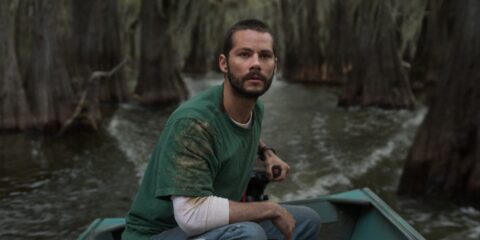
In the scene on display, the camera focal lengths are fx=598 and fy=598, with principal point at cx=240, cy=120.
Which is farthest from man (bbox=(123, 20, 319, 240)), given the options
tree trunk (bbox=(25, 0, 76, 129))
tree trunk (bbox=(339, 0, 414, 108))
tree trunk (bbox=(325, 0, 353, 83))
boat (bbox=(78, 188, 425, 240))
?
tree trunk (bbox=(325, 0, 353, 83))

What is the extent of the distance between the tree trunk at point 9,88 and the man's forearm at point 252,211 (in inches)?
390

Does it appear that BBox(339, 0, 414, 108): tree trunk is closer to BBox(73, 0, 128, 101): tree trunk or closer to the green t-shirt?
BBox(73, 0, 128, 101): tree trunk

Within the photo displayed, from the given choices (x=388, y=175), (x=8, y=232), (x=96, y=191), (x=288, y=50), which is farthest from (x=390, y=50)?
(x=288, y=50)

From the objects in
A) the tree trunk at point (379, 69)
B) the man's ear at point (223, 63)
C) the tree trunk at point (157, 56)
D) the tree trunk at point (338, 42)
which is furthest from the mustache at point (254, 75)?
the tree trunk at point (338, 42)

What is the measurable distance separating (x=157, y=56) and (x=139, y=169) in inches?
356

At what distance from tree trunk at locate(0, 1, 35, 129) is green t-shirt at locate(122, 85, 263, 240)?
961 cm

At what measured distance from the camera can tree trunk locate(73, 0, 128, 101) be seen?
17188 millimetres

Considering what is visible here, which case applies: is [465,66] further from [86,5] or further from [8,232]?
[86,5]

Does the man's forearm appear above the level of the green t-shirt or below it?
below

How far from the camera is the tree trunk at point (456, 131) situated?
6.56 metres

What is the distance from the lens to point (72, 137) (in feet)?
38.4

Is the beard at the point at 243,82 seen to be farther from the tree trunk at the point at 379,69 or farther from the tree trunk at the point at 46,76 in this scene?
the tree trunk at the point at 379,69

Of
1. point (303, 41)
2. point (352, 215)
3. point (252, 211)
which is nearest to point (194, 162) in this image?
point (252, 211)

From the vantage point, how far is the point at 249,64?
8.60 ft
